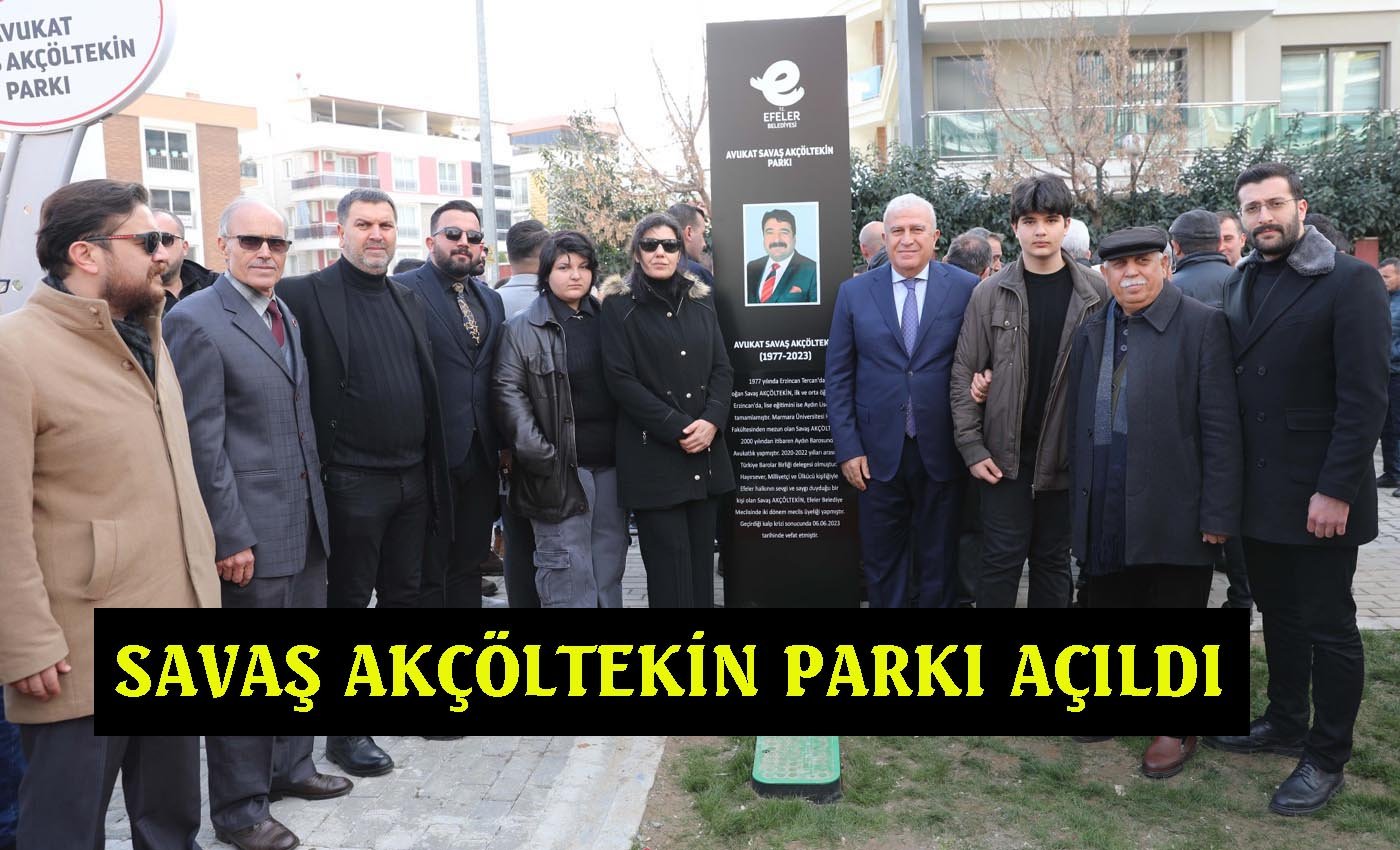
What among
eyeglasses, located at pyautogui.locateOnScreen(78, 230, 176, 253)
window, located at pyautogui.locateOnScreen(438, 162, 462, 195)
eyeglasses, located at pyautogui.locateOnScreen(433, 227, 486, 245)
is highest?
window, located at pyautogui.locateOnScreen(438, 162, 462, 195)

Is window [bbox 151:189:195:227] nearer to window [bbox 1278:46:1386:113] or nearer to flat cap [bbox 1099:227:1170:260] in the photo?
window [bbox 1278:46:1386:113]

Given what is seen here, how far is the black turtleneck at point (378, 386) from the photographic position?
4508 mm

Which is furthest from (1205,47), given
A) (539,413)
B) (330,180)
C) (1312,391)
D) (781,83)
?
(330,180)

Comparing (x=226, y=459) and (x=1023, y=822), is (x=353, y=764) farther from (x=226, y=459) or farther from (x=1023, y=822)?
(x=1023, y=822)

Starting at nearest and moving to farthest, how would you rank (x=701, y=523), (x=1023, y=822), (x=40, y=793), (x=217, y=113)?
(x=40, y=793)
(x=1023, y=822)
(x=701, y=523)
(x=217, y=113)

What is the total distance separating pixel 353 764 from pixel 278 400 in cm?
167

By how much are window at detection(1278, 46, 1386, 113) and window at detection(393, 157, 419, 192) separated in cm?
6686

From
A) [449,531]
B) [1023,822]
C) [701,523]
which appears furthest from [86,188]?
[1023,822]

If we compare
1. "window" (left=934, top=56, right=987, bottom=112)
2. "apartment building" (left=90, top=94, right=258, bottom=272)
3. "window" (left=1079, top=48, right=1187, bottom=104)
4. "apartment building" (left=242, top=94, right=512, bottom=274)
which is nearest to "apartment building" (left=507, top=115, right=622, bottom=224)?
"apartment building" (left=242, top=94, right=512, bottom=274)

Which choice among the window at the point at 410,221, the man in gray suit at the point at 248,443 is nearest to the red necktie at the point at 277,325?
the man in gray suit at the point at 248,443

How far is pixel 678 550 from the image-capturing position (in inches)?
217

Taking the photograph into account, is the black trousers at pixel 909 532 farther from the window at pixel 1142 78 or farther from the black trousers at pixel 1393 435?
the window at pixel 1142 78

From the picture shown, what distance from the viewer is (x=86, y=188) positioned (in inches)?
125

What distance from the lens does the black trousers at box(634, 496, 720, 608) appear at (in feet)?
18.0
